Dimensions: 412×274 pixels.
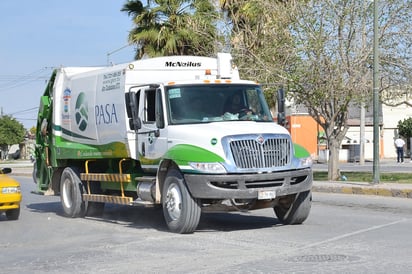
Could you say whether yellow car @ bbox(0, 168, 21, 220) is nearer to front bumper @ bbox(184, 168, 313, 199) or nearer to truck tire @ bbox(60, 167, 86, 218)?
truck tire @ bbox(60, 167, 86, 218)

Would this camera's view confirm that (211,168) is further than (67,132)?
No

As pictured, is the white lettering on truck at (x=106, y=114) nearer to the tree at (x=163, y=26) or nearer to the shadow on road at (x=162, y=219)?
the shadow on road at (x=162, y=219)

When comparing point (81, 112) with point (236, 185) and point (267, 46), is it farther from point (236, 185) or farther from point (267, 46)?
point (267, 46)

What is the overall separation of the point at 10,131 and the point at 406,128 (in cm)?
5639

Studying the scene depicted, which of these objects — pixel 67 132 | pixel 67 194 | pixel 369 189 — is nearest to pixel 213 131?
pixel 67 132

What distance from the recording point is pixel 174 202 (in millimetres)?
11258

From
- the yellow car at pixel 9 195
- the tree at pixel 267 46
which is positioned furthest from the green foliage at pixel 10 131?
the yellow car at pixel 9 195

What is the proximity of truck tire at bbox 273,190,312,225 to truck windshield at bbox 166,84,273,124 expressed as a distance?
147 centimetres

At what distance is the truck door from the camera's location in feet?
Answer: 38.5

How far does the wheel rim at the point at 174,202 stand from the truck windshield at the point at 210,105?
1.16m

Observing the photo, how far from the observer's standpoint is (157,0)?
2712 cm

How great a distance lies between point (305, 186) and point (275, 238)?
137 cm

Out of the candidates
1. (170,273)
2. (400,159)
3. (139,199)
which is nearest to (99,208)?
(139,199)

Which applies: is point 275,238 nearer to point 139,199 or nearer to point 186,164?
point 186,164
